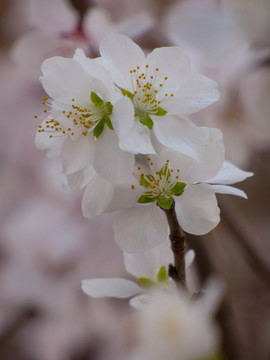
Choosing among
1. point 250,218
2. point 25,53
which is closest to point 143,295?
point 25,53

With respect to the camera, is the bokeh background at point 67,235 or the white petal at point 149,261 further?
the bokeh background at point 67,235

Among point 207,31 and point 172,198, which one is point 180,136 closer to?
point 172,198

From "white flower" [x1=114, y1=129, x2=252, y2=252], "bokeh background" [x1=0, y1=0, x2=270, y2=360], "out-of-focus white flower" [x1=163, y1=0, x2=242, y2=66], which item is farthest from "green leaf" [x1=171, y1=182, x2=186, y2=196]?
"bokeh background" [x1=0, y1=0, x2=270, y2=360]

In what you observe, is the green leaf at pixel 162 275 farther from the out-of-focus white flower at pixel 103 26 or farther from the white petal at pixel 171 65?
the out-of-focus white flower at pixel 103 26

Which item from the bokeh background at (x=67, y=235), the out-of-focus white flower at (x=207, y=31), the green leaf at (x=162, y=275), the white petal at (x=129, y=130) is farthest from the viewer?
the bokeh background at (x=67, y=235)

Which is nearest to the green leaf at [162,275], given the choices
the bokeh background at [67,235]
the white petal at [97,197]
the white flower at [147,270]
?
the white flower at [147,270]

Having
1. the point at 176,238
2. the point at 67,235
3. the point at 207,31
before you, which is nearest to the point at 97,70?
the point at 176,238

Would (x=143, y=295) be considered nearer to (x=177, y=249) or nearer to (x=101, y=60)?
(x=177, y=249)

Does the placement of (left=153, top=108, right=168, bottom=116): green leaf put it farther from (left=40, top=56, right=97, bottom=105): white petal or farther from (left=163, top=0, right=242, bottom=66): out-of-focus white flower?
(left=163, top=0, right=242, bottom=66): out-of-focus white flower
